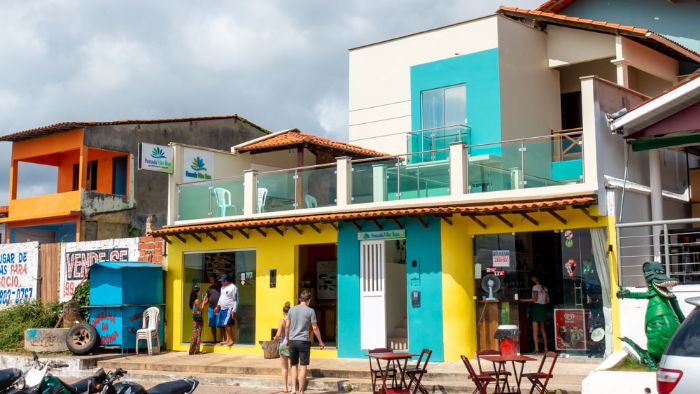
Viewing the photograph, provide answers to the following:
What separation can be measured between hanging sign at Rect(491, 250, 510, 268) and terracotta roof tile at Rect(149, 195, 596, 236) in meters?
1.19

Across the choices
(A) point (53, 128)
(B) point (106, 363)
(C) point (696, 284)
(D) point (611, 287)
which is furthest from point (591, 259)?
(A) point (53, 128)

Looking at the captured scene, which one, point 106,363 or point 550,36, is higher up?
point 550,36

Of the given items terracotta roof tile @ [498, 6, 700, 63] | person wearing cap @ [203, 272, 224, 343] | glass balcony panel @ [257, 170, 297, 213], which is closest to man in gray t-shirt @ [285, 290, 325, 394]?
glass balcony panel @ [257, 170, 297, 213]

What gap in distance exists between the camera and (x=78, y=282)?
22.1 m

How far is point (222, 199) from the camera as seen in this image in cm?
2028

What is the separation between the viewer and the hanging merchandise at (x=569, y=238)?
15.4 meters

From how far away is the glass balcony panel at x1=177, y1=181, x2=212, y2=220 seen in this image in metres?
20.5

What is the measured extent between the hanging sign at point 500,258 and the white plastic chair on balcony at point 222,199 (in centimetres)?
670

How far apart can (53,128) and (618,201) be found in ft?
65.2

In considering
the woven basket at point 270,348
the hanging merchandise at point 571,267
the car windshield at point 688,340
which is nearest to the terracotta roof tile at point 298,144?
the woven basket at point 270,348

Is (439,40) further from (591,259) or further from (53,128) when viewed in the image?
(53,128)

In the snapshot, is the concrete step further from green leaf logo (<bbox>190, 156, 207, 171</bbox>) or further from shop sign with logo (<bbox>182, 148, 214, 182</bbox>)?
green leaf logo (<bbox>190, 156, 207, 171</bbox>)

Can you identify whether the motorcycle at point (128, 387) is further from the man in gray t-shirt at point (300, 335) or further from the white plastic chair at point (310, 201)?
the white plastic chair at point (310, 201)

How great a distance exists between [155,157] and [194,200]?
143 centimetres
